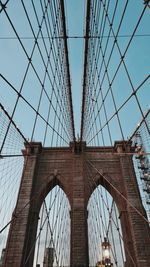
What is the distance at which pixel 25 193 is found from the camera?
9875mm

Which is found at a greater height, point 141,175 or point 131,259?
point 141,175

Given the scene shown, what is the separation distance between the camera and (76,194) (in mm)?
9844

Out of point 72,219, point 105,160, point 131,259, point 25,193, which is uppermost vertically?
point 105,160

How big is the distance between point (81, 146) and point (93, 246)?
27.0 feet

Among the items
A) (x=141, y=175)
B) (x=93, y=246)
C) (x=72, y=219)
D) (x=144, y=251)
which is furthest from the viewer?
(x=141, y=175)

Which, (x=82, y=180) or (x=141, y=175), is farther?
(x=141, y=175)

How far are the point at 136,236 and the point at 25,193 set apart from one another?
17.0 ft

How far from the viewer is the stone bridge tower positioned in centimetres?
835

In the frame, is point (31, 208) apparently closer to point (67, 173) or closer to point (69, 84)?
point (67, 173)

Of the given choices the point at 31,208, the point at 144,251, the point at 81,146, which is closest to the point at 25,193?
the point at 31,208

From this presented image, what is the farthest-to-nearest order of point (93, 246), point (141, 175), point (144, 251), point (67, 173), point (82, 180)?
point (141, 175) < point (93, 246) < point (67, 173) < point (82, 180) < point (144, 251)

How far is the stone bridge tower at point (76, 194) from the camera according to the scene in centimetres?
835

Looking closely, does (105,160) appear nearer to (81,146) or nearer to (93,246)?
(81,146)

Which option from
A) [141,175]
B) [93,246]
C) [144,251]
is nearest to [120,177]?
[144,251]
